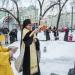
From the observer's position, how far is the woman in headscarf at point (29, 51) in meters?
6.48

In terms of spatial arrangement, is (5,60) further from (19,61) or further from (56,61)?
(56,61)

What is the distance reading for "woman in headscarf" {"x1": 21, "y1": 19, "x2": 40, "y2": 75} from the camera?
648 centimetres

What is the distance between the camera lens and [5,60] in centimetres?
464

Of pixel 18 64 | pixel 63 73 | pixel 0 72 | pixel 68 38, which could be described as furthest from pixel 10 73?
pixel 68 38

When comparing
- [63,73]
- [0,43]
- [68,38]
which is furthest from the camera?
[68,38]

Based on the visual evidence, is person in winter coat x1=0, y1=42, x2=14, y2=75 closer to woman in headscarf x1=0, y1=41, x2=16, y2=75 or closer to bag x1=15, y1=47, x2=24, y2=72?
woman in headscarf x1=0, y1=41, x2=16, y2=75

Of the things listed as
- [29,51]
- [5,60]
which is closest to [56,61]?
[29,51]

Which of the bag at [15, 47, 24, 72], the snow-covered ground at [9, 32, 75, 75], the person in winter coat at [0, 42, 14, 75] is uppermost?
the person in winter coat at [0, 42, 14, 75]

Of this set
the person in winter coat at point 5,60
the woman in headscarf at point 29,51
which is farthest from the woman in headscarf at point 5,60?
the woman in headscarf at point 29,51

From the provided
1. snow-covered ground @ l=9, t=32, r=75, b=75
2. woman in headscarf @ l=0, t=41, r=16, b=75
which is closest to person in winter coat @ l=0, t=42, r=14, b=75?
woman in headscarf @ l=0, t=41, r=16, b=75

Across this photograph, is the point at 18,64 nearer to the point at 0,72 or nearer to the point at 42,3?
the point at 0,72

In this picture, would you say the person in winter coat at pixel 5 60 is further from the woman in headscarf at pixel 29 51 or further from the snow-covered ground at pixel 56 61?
the snow-covered ground at pixel 56 61

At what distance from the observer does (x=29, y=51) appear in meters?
6.60

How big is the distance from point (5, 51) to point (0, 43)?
0.16 m
